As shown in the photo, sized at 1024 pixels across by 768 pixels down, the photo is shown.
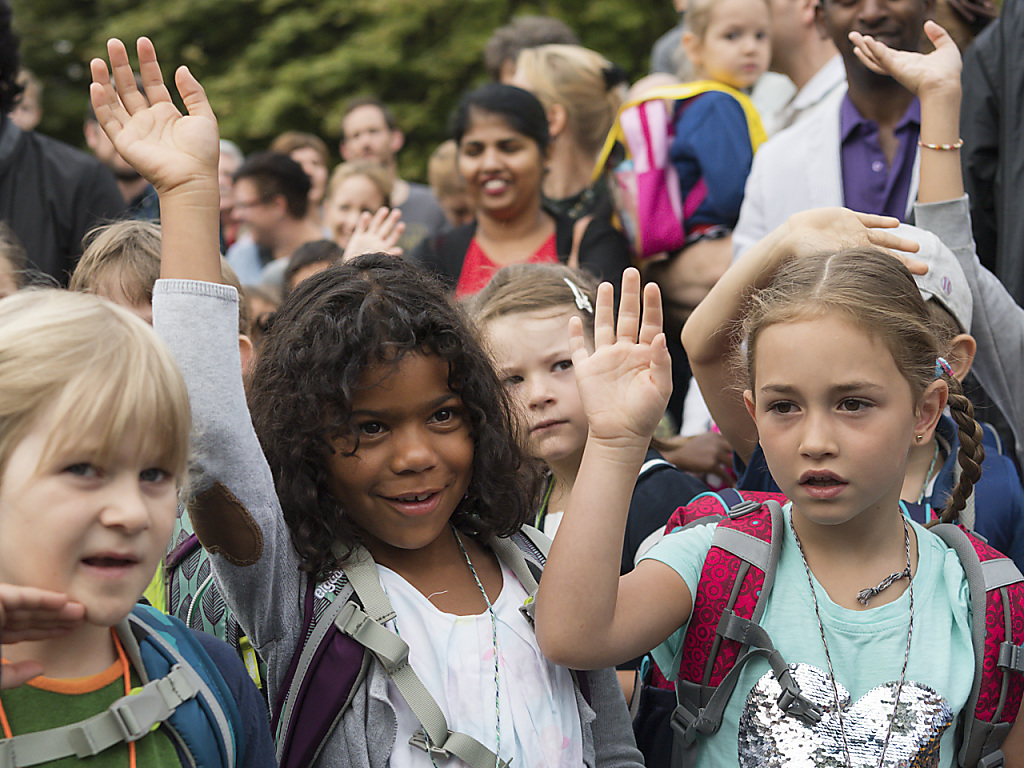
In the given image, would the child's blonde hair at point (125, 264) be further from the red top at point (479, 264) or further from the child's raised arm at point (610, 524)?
the red top at point (479, 264)

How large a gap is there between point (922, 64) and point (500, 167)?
2.06 meters

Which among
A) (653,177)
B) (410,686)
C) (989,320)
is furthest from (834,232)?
(653,177)

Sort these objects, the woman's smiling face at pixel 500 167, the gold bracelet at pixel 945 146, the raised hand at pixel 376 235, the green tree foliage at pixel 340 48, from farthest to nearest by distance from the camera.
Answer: the green tree foliage at pixel 340 48 < the woman's smiling face at pixel 500 167 < the raised hand at pixel 376 235 < the gold bracelet at pixel 945 146

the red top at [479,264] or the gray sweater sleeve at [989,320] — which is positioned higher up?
the gray sweater sleeve at [989,320]

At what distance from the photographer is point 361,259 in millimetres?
2307

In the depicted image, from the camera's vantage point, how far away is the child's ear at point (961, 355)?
8.93 ft

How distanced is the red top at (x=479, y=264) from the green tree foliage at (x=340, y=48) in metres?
8.12

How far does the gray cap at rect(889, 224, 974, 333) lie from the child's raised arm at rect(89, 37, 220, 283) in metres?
1.70

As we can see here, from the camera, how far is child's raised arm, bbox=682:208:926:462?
2.52 metres

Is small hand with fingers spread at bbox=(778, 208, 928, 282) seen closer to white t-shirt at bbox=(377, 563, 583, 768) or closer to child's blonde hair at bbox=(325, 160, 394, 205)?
white t-shirt at bbox=(377, 563, 583, 768)

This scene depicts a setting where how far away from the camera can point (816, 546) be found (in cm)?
225

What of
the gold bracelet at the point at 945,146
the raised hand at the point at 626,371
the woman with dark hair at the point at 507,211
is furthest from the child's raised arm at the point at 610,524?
the woman with dark hair at the point at 507,211

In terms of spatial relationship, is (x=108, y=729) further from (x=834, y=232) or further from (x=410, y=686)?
(x=834, y=232)

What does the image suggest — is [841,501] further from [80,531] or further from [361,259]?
[80,531]
